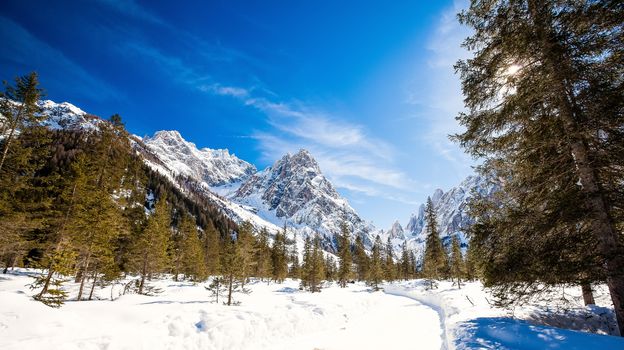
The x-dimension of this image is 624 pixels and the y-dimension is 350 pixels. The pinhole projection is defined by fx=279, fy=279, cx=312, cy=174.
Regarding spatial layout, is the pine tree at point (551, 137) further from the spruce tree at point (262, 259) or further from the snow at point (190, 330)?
the spruce tree at point (262, 259)

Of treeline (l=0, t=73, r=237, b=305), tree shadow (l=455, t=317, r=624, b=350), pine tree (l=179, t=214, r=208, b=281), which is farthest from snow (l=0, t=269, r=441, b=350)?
pine tree (l=179, t=214, r=208, b=281)

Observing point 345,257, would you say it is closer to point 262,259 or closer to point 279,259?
point 279,259

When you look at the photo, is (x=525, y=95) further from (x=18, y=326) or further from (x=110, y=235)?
(x=110, y=235)

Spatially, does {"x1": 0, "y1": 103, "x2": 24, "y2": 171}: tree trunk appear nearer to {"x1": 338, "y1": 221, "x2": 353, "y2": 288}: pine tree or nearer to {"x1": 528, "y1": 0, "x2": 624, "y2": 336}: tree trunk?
{"x1": 528, "y1": 0, "x2": 624, "y2": 336}: tree trunk

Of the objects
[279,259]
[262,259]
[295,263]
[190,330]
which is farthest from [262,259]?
[190,330]

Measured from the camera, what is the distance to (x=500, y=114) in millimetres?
8906

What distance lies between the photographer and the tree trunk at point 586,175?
697 centimetres

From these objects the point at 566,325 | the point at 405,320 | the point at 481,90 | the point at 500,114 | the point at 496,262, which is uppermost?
the point at 481,90

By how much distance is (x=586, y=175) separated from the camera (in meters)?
7.46

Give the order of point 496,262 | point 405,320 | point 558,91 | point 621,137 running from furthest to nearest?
point 405,320
point 496,262
point 558,91
point 621,137

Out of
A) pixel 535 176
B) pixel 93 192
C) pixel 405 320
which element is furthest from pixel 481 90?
pixel 93 192

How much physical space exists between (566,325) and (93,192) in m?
26.0

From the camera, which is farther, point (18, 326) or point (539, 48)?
point (18, 326)

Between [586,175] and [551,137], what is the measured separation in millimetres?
1344
